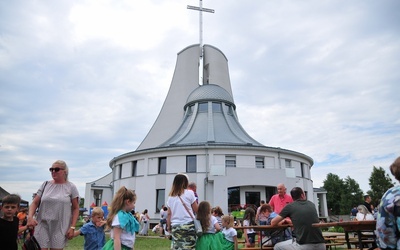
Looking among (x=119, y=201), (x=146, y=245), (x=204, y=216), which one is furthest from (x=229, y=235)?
(x=146, y=245)

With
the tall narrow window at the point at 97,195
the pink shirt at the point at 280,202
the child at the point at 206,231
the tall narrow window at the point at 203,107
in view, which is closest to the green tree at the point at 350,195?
the tall narrow window at the point at 203,107

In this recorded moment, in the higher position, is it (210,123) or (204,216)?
(210,123)

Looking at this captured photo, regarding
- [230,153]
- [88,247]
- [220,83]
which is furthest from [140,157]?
[88,247]

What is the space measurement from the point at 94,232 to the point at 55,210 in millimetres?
1120

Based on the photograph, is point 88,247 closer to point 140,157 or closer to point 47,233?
point 47,233

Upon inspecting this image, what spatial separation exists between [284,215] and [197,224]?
1.32 metres

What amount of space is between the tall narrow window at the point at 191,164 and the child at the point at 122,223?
2206 centimetres

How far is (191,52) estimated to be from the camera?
37844 millimetres

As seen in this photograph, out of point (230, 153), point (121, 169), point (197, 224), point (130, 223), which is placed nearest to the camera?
point (130, 223)

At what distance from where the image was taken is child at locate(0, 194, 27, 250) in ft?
13.2

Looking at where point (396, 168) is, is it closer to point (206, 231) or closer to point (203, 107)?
point (206, 231)

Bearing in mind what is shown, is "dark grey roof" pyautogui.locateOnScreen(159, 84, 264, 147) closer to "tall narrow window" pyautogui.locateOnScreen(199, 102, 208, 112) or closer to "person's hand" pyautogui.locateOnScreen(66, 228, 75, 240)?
"tall narrow window" pyautogui.locateOnScreen(199, 102, 208, 112)

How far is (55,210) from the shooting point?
434cm

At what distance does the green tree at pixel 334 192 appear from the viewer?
5812 cm
